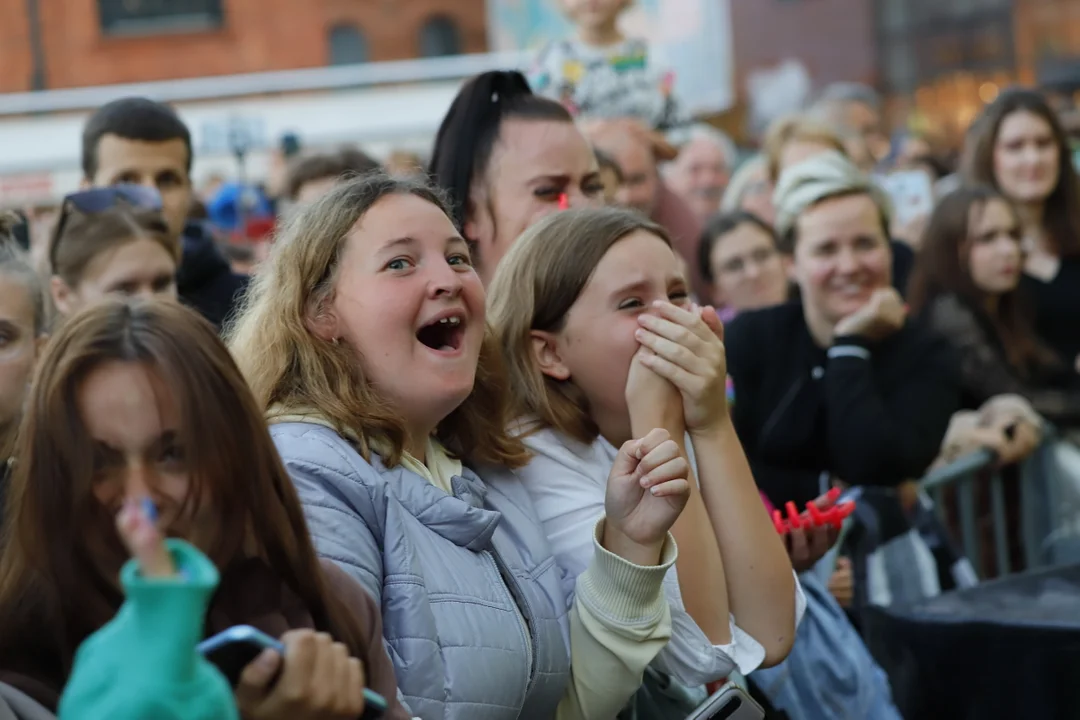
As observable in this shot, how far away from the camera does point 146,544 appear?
4.90ft

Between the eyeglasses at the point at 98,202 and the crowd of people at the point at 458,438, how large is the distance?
0.01 m

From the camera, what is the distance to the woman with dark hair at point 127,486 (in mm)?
1867

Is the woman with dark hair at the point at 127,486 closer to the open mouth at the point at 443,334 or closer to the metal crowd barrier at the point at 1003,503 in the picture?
the open mouth at the point at 443,334

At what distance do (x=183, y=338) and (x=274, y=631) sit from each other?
0.38 meters

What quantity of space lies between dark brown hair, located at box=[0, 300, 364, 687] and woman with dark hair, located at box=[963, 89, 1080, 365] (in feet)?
15.9

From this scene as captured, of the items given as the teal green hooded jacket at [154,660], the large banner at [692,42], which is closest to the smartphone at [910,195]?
the large banner at [692,42]

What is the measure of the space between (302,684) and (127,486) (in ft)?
1.10

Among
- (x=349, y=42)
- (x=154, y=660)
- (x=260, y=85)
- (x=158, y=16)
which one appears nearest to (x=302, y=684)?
(x=154, y=660)

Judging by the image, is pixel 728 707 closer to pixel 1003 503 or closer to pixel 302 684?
pixel 302 684

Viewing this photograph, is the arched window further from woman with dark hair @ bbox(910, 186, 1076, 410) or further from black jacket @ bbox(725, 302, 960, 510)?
black jacket @ bbox(725, 302, 960, 510)

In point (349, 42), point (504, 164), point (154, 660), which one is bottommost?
point (154, 660)

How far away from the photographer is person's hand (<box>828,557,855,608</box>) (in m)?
4.17

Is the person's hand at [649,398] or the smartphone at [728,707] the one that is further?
the person's hand at [649,398]

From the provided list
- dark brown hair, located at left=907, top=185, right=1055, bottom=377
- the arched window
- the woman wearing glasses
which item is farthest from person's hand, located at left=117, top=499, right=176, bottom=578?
the arched window
